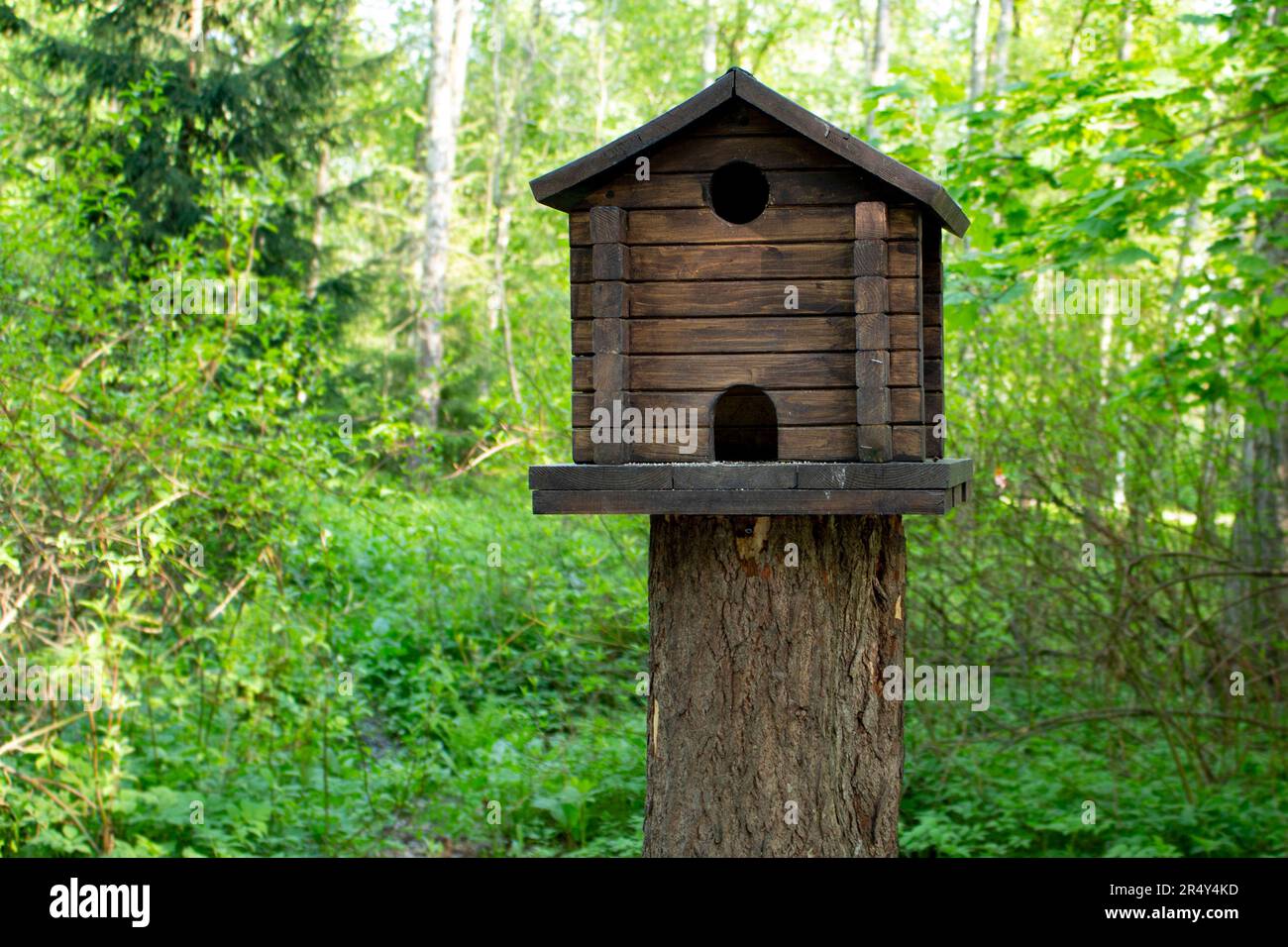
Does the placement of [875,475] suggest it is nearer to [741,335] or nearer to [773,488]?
[773,488]

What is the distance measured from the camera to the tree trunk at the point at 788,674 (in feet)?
12.2

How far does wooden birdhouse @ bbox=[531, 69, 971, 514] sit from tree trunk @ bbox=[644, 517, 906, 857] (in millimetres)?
384

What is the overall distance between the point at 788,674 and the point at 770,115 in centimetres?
164

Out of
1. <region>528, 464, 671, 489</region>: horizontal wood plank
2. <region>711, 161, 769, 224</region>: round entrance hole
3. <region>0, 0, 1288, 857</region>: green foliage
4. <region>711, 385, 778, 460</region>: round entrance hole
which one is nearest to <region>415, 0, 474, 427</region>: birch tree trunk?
<region>0, 0, 1288, 857</region>: green foliage

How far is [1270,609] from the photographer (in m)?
6.34

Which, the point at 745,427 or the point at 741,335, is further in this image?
the point at 745,427

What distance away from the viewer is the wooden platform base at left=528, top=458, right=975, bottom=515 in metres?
3.18

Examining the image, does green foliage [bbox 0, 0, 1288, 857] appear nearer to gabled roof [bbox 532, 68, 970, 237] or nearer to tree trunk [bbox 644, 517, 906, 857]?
tree trunk [bbox 644, 517, 906, 857]

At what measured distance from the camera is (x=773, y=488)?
3180mm

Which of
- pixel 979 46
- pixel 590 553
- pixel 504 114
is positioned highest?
pixel 504 114

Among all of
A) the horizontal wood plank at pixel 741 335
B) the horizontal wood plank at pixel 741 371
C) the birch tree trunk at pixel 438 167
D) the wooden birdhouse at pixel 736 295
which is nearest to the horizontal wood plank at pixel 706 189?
the wooden birdhouse at pixel 736 295

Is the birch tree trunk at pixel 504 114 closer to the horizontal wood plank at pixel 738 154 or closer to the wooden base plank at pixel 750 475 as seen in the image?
the horizontal wood plank at pixel 738 154

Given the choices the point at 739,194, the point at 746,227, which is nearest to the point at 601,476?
the point at 746,227

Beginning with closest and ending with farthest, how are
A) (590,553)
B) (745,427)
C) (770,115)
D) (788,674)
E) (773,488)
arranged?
(773,488), (770,115), (788,674), (745,427), (590,553)
